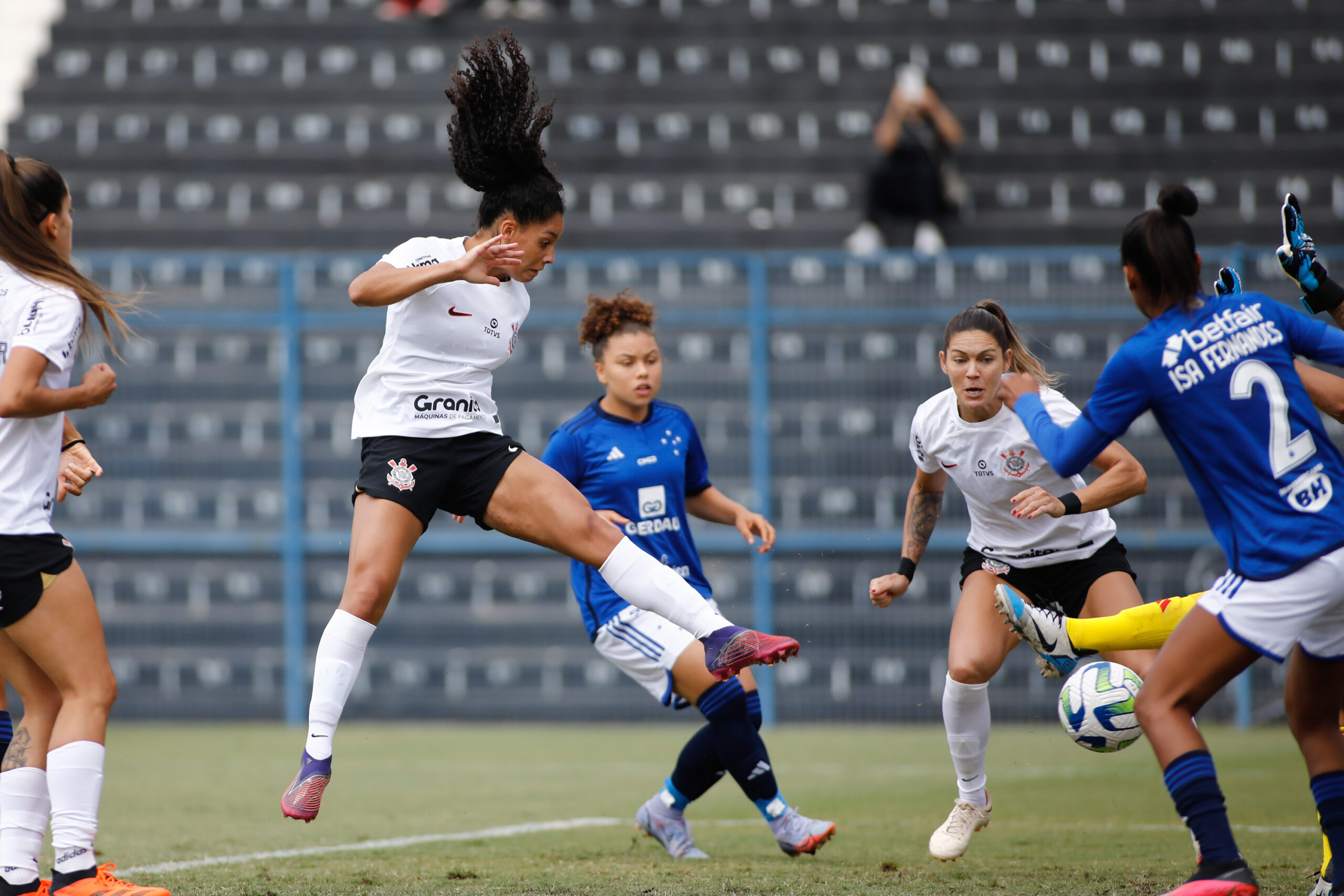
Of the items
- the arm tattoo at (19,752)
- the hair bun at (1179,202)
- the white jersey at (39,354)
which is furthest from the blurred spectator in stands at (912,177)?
the arm tattoo at (19,752)

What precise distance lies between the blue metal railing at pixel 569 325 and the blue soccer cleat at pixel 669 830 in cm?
544

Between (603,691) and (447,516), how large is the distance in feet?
6.46

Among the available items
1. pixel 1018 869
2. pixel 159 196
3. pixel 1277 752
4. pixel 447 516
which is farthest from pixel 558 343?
pixel 1018 869

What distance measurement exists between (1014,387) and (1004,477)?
1.03 metres

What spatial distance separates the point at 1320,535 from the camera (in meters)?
3.55

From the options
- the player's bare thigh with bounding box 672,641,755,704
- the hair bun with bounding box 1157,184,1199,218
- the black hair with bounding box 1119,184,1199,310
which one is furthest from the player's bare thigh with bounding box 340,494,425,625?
the hair bun with bounding box 1157,184,1199,218

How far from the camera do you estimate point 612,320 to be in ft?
19.4

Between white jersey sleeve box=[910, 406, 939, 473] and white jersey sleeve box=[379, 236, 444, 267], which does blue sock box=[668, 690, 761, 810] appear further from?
white jersey sleeve box=[379, 236, 444, 267]

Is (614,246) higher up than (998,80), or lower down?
lower down

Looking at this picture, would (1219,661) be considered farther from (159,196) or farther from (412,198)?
(159,196)

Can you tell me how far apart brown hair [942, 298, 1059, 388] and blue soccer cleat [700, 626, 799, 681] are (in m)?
1.33

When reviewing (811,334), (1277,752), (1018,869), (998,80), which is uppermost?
(998,80)

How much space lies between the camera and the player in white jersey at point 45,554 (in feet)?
12.3

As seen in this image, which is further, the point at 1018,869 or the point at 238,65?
the point at 238,65
